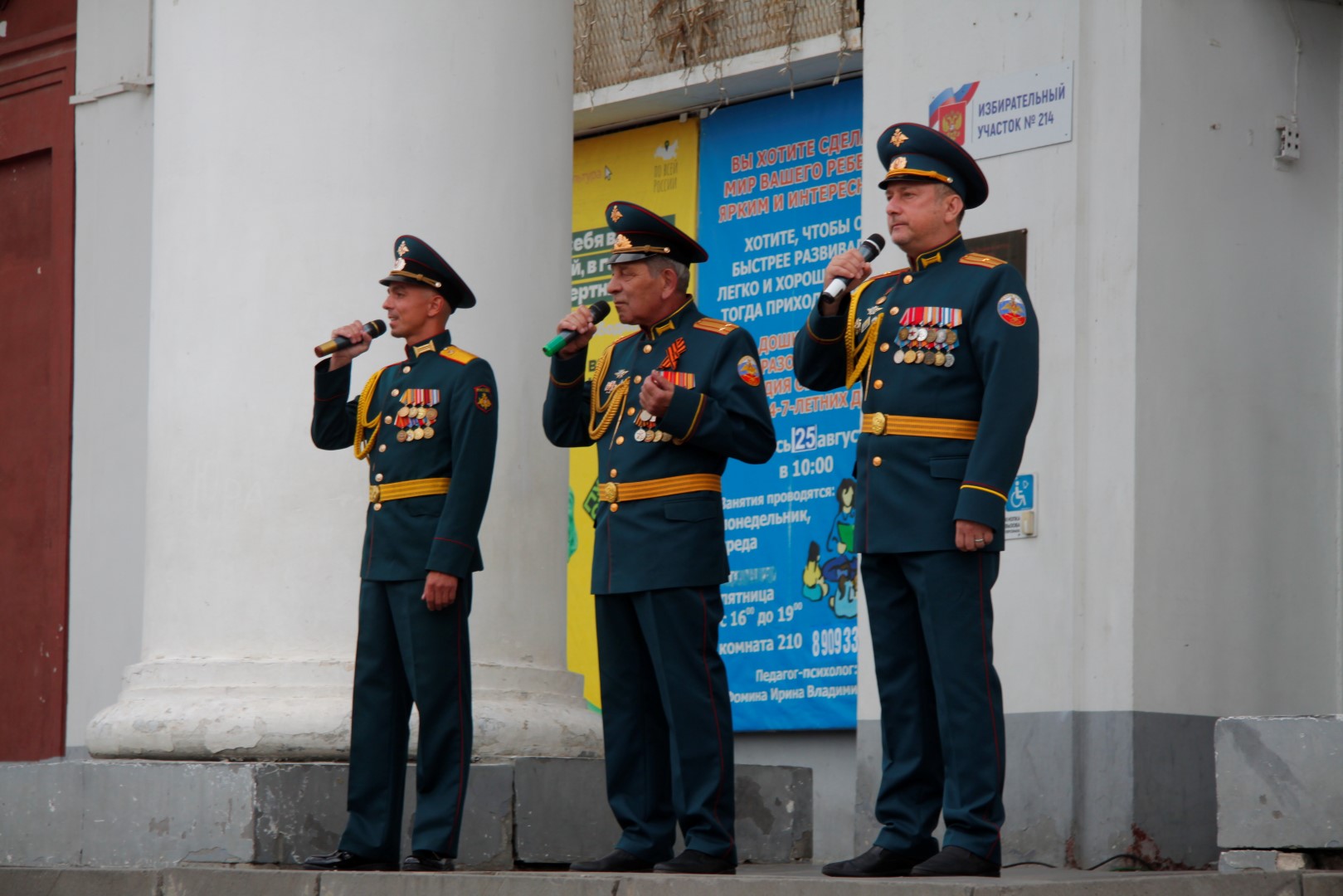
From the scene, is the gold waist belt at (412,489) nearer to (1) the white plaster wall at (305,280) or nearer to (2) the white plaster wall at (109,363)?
(1) the white plaster wall at (305,280)

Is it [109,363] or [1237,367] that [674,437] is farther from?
[109,363]

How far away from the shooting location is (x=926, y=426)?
16.6ft

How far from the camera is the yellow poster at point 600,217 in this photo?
9797 mm

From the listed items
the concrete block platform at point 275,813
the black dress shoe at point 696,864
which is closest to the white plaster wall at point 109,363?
the concrete block platform at point 275,813

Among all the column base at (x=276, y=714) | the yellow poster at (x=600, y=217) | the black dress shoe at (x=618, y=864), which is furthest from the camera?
the yellow poster at (x=600, y=217)

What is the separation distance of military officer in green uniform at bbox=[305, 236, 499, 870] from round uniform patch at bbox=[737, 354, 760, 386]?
802mm

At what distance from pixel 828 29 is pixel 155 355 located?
11.3 feet

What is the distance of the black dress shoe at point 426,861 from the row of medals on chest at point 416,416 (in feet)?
3.85

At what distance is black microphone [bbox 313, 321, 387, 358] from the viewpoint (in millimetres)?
6008

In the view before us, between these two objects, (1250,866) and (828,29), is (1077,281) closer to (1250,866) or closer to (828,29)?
(828,29)

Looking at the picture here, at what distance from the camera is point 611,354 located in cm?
586

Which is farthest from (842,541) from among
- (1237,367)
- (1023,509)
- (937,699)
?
(937,699)

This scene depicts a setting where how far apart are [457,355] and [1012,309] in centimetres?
179

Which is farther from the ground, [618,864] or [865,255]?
[865,255]
